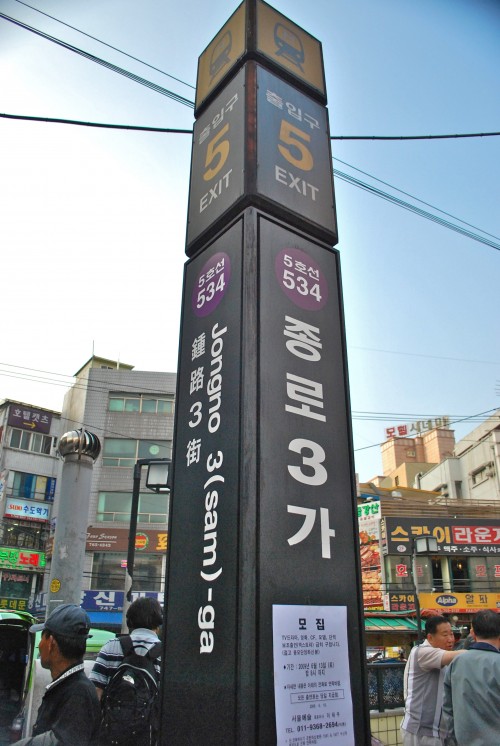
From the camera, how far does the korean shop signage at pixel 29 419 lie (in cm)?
3772

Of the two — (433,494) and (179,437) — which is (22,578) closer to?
(433,494)

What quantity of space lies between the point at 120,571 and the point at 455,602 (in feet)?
52.1

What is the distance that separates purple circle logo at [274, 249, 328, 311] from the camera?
3203 millimetres

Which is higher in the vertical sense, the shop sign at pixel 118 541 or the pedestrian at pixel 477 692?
the shop sign at pixel 118 541

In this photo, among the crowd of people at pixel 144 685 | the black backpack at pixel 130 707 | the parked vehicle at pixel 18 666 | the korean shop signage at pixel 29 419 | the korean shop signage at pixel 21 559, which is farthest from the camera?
the korean shop signage at pixel 29 419

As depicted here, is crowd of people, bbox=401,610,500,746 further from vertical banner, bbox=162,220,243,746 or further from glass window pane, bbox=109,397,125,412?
glass window pane, bbox=109,397,125,412

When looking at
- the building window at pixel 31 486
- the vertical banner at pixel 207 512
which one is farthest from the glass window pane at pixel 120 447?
the vertical banner at pixel 207 512

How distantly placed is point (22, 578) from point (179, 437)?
35029 mm

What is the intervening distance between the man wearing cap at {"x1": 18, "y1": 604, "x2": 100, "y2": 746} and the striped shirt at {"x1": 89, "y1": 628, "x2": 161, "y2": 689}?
33.6 inches

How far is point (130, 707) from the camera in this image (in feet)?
10.3

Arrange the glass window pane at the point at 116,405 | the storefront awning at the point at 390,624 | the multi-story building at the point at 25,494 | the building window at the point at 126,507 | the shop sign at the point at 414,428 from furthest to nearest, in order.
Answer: the shop sign at the point at 414,428 < the multi-story building at the point at 25,494 < the glass window pane at the point at 116,405 < the building window at the point at 126,507 < the storefront awning at the point at 390,624

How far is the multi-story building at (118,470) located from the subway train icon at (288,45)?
25.4 meters

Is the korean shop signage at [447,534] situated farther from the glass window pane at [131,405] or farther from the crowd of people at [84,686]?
the crowd of people at [84,686]

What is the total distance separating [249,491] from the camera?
101 inches
